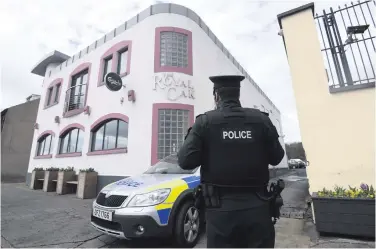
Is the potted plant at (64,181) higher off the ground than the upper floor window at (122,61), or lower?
lower

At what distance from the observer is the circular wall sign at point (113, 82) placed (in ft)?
27.3

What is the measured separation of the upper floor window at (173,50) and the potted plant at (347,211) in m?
6.63

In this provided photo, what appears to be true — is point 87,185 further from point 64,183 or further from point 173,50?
point 173,50

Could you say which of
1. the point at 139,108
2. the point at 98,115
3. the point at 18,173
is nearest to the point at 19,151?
the point at 18,173

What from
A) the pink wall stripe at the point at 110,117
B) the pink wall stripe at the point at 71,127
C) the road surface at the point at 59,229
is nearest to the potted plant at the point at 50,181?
the pink wall stripe at the point at 71,127

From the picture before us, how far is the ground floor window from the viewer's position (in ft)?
25.1

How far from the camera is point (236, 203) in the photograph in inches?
67.3

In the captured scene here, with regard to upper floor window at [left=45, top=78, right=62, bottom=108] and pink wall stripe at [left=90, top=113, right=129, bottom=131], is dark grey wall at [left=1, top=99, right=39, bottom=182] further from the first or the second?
pink wall stripe at [left=90, top=113, right=129, bottom=131]

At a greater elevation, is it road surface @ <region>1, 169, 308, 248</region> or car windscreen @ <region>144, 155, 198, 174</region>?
car windscreen @ <region>144, 155, 198, 174</region>

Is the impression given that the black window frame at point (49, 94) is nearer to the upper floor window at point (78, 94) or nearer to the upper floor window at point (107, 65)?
the upper floor window at point (78, 94)

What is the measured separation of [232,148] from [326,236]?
2.94 metres

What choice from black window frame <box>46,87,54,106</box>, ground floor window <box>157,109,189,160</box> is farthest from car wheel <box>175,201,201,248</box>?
black window frame <box>46,87,54,106</box>

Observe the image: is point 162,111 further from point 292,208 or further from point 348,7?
point 348,7

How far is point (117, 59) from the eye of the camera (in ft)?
32.7
